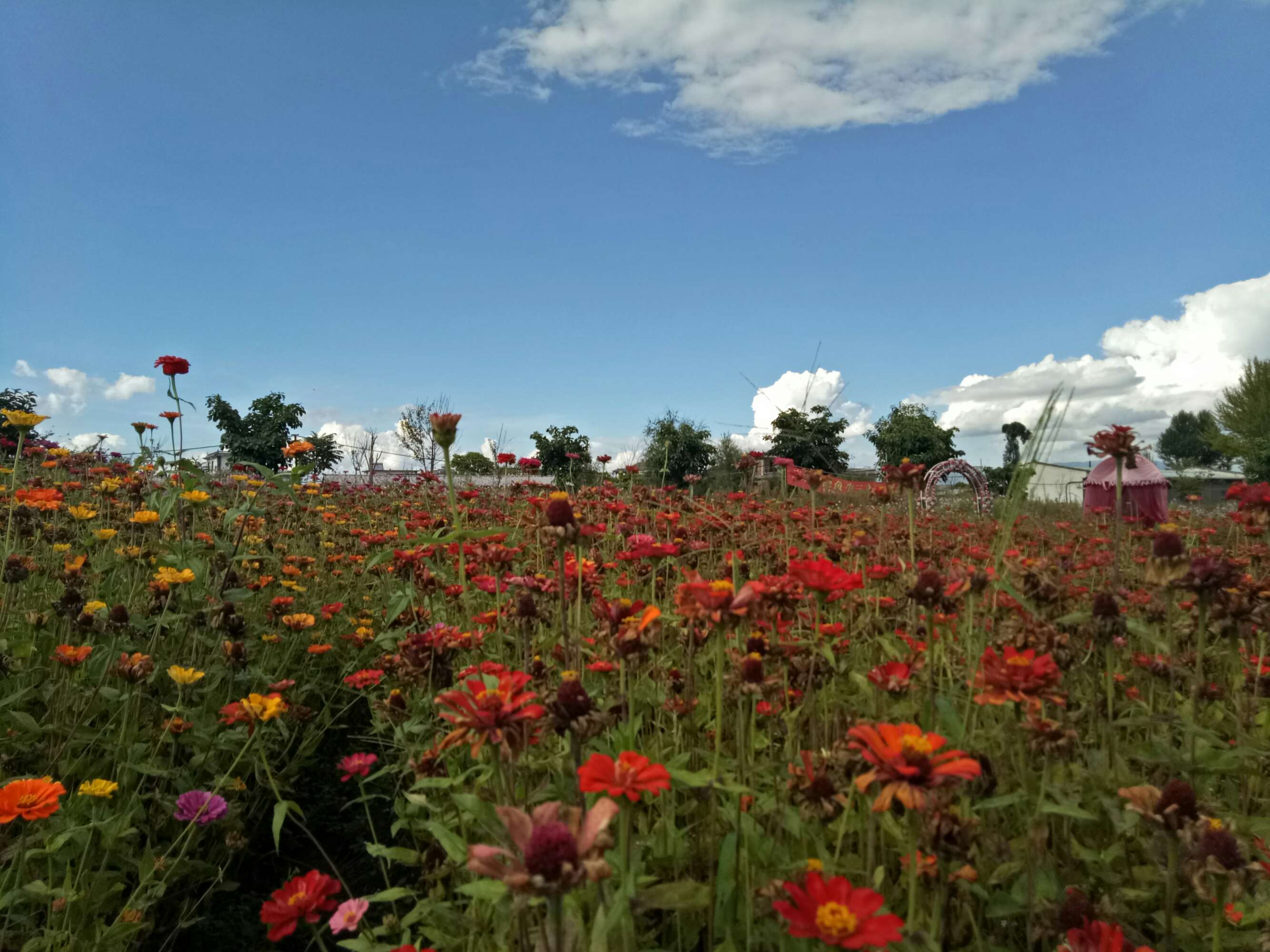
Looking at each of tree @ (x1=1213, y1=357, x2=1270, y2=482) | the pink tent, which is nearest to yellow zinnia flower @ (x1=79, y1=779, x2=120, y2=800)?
the pink tent

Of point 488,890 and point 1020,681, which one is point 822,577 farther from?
point 488,890

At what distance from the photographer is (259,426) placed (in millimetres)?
26828

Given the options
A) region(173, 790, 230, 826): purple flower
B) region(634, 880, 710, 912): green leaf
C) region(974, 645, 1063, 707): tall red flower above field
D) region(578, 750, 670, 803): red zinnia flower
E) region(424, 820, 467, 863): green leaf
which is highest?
region(974, 645, 1063, 707): tall red flower above field

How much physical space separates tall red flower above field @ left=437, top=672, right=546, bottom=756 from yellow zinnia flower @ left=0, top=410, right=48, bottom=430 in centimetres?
301

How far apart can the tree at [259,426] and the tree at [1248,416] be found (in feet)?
137

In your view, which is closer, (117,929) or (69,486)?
(117,929)

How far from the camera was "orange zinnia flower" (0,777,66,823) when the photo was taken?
1407mm

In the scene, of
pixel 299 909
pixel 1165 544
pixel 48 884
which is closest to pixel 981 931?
pixel 1165 544

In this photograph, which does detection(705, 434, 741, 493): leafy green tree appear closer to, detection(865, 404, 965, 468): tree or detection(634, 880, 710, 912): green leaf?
detection(634, 880, 710, 912): green leaf

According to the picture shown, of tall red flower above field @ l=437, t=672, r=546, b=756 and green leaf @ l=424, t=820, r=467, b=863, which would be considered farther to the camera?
green leaf @ l=424, t=820, r=467, b=863

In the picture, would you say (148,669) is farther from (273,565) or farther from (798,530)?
(798,530)

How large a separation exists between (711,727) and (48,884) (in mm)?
1753

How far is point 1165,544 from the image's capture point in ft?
4.73

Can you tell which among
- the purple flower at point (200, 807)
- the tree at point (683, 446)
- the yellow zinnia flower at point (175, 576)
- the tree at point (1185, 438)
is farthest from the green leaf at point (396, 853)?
the tree at point (1185, 438)
